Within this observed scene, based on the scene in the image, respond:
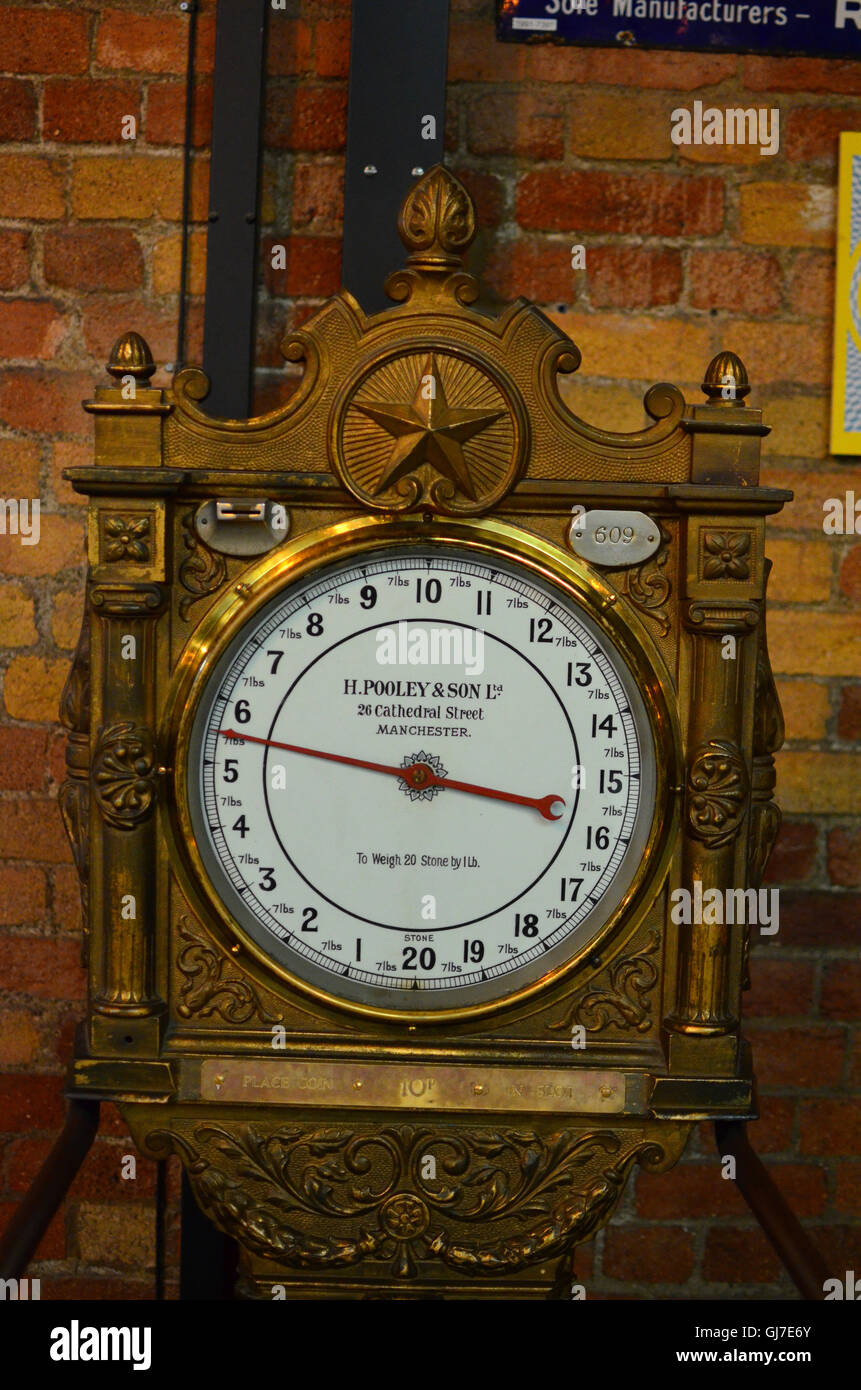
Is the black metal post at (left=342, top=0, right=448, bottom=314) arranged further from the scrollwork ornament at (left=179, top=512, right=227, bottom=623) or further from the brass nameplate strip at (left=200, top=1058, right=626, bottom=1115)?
the brass nameplate strip at (left=200, top=1058, right=626, bottom=1115)

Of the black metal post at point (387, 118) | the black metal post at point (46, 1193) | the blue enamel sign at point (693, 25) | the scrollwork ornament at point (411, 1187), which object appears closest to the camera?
the black metal post at point (46, 1193)

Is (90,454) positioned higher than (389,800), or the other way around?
(90,454)

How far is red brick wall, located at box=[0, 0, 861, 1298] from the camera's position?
1.81m

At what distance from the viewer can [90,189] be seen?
5.98 ft

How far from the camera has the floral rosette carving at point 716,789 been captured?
1.30 m

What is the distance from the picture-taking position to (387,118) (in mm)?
1681

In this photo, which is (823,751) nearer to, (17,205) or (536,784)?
(536,784)

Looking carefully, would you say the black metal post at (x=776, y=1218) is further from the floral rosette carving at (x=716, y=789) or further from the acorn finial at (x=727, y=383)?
the acorn finial at (x=727, y=383)

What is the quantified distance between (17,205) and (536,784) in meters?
1.05

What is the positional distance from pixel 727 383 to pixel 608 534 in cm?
17

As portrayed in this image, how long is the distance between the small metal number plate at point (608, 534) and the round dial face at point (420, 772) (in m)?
0.05

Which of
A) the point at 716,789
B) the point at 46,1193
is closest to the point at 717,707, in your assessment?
the point at 716,789

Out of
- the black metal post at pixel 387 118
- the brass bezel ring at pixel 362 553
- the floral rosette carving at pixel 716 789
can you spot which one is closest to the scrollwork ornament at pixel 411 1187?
the brass bezel ring at pixel 362 553

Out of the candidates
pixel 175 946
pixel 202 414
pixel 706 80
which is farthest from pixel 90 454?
pixel 706 80
